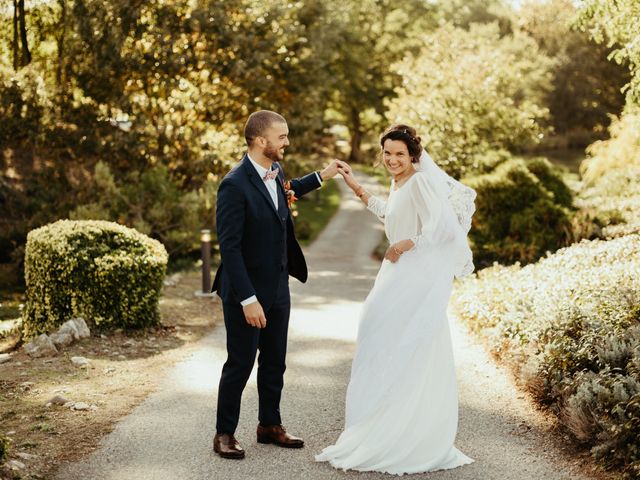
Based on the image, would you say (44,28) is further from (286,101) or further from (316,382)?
(316,382)

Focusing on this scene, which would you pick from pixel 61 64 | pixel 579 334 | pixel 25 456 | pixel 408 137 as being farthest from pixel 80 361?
pixel 61 64

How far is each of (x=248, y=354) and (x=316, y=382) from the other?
2230mm

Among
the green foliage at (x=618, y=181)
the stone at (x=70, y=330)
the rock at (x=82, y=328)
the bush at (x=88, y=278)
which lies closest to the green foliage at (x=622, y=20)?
the green foliage at (x=618, y=181)

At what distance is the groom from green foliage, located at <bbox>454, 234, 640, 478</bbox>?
2096mm

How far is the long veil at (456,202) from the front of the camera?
517 centimetres

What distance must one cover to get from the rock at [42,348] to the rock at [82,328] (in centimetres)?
37

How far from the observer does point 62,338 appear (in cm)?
811

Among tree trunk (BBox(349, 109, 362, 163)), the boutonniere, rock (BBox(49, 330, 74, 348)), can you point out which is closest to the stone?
rock (BBox(49, 330, 74, 348))

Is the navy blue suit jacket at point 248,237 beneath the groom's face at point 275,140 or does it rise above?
beneath

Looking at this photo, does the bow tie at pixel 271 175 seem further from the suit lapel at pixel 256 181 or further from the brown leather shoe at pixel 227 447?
the brown leather shoe at pixel 227 447

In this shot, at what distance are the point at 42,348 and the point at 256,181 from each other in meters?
4.25

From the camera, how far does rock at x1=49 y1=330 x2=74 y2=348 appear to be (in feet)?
26.5

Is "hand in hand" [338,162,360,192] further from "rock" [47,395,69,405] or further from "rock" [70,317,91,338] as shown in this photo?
"rock" [70,317,91,338]

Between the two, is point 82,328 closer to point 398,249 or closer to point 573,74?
point 398,249
